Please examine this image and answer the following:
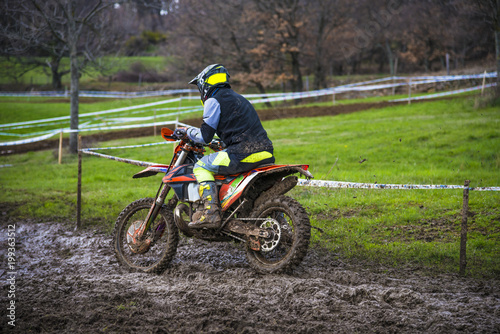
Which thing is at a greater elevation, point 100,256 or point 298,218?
point 298,218

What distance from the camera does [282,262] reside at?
502cm

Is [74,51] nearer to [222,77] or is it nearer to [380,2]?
[222,77]

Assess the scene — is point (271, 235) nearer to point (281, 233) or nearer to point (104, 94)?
point (281, 233)

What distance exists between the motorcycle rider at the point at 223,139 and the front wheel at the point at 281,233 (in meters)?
0.52

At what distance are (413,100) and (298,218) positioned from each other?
2216 centimetres

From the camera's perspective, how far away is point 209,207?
17.4 feet

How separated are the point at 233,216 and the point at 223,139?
951 mm

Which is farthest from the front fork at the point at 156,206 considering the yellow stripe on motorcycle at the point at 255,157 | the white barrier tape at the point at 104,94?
the white barrier tape at the point at 104,94

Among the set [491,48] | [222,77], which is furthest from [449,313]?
[491,48]

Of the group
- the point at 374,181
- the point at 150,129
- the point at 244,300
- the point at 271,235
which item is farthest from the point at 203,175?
the point at 150,129

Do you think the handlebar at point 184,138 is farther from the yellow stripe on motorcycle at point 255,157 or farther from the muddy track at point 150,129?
the muddy track at point 150,129

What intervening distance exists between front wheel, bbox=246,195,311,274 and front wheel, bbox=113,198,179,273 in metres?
1.12

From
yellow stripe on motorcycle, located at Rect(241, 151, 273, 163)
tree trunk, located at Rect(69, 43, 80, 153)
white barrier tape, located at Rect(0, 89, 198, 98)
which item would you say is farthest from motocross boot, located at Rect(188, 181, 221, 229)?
white barrier tape, located at Rect(0, 89, 198, 98)

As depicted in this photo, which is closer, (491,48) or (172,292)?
(172,292)
